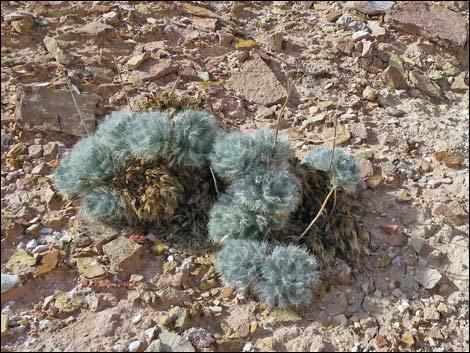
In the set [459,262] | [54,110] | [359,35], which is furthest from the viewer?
[359,35]

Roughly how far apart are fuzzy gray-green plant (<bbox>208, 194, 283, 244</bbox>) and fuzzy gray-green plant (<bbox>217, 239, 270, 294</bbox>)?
65 mm

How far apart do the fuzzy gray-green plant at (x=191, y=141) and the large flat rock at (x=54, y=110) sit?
720 millimetres

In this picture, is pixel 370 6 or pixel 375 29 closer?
pixel 375 29

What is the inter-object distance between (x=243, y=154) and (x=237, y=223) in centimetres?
33

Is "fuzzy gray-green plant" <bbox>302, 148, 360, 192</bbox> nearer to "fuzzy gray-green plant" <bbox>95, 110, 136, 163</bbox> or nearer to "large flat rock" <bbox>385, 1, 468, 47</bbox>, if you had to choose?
"fuzzy gray-green plant" <bbox>95, 110, 136, 163</bbox>

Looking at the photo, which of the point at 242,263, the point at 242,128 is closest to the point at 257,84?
A: the point at 242,128

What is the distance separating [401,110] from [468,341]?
169 cm

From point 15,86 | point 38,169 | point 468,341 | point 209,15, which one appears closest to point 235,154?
point 38,169

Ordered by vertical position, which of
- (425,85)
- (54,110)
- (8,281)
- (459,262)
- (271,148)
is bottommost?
(459,262)

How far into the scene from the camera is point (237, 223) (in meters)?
2.73

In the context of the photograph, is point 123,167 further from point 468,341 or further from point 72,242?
point 468,341

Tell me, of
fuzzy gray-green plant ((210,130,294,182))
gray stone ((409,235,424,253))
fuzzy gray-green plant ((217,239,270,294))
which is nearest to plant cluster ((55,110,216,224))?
fuzzy gray-green plant ((210,130,294,182))

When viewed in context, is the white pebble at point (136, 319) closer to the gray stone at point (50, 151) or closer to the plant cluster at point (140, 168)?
the plant cluster at point (140, 168)

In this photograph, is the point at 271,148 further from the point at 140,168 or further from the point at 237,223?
the point at 140,168
